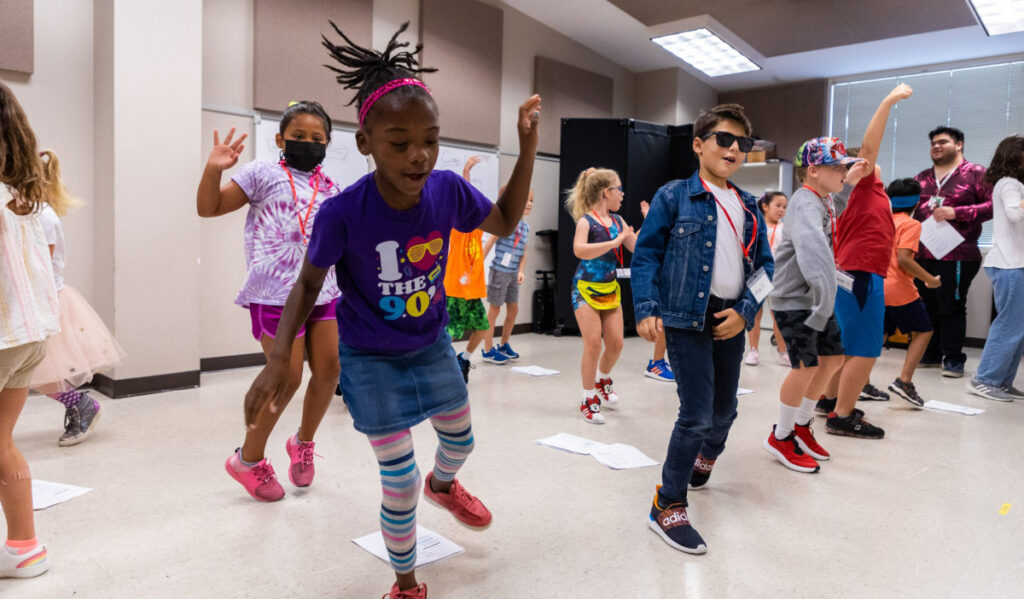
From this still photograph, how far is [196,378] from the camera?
167 inches

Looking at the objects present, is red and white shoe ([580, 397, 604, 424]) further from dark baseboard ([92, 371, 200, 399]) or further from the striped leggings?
dark baseboard ([92, 371, 200, 399])

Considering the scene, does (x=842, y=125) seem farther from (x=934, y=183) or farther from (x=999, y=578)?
(x=999, y=578)

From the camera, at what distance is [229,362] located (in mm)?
4793

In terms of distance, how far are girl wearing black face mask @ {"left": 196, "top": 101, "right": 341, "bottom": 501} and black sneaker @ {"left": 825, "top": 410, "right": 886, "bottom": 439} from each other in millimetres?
2686

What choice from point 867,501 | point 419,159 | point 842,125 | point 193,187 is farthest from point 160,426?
point 842,125

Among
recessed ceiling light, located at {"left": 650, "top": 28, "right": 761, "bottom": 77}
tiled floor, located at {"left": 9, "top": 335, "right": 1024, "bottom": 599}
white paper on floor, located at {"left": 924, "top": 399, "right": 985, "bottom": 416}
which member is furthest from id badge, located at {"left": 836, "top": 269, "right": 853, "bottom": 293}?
recessed ceiling light, located at {"left": 650, "top": 28, "right": 761, "bottom": 77}

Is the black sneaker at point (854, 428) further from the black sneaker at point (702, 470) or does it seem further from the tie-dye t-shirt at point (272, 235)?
the tie-dye t-shirt at point (272, 235)

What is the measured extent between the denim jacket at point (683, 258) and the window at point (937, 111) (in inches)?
268

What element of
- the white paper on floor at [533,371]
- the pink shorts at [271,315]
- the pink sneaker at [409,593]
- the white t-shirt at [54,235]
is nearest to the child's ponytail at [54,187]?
the white t-shirt at [54,235]

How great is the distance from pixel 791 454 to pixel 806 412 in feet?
0.75

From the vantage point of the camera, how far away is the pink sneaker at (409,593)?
1.60 meters

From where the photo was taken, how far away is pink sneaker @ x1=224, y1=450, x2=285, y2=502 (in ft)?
7.68

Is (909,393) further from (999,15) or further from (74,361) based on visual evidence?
(74,361)

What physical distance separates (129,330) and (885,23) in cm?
706
